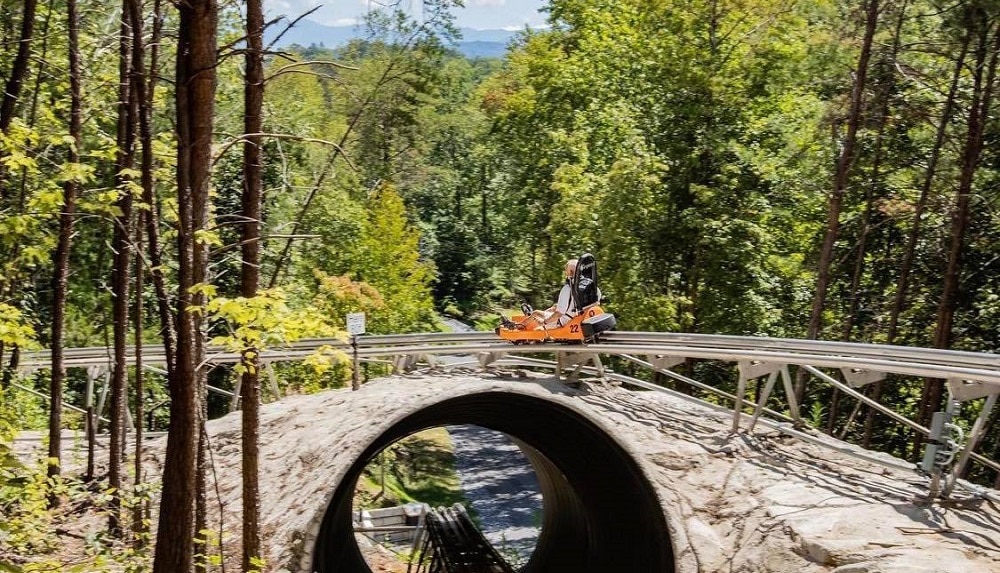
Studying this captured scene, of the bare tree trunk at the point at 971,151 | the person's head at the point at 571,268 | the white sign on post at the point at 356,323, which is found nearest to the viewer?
the white sign on post at the point at 356,323

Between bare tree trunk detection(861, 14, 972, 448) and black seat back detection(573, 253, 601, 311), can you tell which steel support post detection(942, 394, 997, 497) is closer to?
black seat back detection(573, 253, 601, 311)

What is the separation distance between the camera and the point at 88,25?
580 inches

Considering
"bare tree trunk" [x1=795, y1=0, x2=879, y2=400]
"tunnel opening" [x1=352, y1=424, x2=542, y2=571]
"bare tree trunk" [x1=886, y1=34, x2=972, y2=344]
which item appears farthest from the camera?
"tunnel opening" [x1=352, y1=424, x2=542, y2=571]

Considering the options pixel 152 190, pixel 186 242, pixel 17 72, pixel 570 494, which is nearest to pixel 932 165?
pixel 570 494

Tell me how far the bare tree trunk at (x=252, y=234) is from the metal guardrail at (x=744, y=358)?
0.88 metres

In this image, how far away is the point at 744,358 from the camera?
13.0m

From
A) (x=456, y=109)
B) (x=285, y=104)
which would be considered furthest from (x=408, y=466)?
(x=456, y=109)

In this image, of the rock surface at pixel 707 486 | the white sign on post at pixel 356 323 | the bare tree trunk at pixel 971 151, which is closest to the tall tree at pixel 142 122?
the rock surface at pixel 707 486

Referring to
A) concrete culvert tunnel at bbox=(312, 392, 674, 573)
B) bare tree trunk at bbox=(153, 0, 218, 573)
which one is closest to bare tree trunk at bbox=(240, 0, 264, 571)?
bare tree trunk at bbox=(153, 0, 218, 573)

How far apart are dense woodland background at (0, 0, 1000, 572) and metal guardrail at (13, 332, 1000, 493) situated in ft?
4.63

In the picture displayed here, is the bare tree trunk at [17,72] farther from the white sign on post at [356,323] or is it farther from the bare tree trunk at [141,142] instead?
the white sign on post at [356,323]

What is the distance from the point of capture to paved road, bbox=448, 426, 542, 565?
109 ft

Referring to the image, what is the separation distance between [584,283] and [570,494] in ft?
25.1

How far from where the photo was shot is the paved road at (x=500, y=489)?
33.2m
